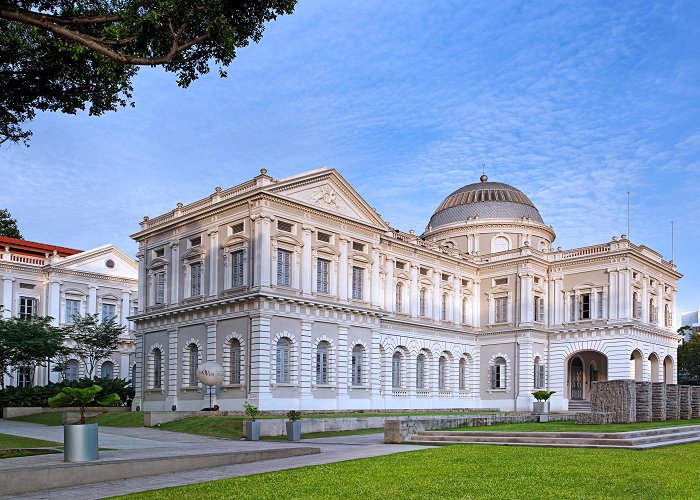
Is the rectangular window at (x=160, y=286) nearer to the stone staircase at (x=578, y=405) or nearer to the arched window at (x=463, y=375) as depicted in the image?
the arched window at (x=463, y=375)

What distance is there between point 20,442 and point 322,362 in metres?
17.8

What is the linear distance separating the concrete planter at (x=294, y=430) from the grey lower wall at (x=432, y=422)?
3.42 meters

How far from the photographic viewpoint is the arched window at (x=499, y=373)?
52.4 metres

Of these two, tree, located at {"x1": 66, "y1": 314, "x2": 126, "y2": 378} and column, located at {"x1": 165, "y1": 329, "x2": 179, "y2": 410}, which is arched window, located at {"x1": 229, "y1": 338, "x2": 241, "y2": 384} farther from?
tree, located at {"x1": 66, "y1": 314, "x2": 126, "y2": 378}

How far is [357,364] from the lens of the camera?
4072 cm

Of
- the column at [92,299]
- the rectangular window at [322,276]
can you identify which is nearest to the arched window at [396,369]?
the rectangular window at [322,276]

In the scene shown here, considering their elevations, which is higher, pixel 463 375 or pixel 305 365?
pixel 305 365

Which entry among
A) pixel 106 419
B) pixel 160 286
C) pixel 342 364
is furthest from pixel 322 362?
pixel 160 286

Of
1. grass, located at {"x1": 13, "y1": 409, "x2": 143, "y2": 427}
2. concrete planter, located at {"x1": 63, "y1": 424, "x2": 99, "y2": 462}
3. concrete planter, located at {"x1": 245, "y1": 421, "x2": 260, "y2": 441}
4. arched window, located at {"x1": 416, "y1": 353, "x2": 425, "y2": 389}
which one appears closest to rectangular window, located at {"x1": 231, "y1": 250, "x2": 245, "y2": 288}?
grass, located at {"x1": 13, "y1": 409, "x2": 143, "y2": 427}

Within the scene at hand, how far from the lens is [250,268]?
35562 mm

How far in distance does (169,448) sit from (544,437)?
435 inches

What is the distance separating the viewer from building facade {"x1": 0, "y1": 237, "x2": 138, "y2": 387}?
51750mm

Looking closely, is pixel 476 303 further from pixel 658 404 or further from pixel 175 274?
pixel 658 404

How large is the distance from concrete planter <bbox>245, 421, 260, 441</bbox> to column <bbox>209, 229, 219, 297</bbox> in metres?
13.6
